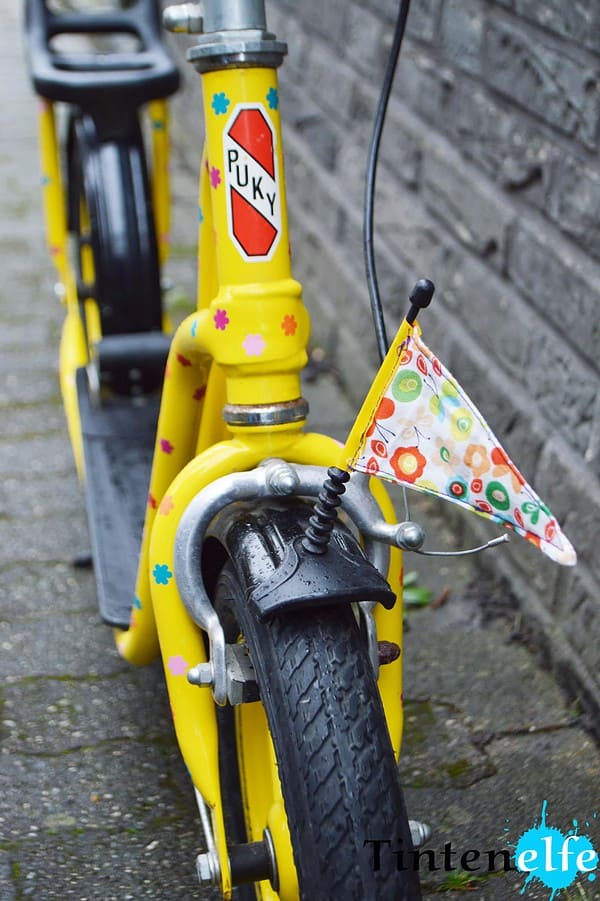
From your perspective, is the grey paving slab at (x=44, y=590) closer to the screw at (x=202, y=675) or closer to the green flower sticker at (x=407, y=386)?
the screw at (x=202, y=675)

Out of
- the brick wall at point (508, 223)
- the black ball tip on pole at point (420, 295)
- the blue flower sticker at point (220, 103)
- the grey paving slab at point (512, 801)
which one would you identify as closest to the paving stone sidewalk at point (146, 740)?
the grey paving slab at point (512, 801)

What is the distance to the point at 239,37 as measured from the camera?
118 cm

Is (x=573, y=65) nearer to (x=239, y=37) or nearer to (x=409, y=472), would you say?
(x=239, y=37)

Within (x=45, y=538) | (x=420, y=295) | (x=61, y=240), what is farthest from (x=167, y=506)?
(x=61, y=240)

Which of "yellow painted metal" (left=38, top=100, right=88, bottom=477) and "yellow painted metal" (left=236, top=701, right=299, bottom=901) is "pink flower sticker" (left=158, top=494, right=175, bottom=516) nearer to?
"yellow painted metal" (left=236, top=701, right=299, bottom=901)

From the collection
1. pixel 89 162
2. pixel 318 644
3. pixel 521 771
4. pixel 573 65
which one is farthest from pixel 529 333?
pixel 318 644

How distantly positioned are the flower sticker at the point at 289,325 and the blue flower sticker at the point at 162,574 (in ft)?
0.96

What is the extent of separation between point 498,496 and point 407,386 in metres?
0.14

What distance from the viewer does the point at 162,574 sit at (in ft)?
4.17

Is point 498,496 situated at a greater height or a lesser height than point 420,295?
lesser

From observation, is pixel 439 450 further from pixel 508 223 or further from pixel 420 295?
pixel 508 223

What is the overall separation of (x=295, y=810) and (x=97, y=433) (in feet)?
4.10

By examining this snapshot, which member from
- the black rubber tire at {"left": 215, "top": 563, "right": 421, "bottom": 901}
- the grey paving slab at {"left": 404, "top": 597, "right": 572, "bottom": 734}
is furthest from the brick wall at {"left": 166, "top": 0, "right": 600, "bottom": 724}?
the black rubber tire at {"left": 215, "top": 563, "right": 421, "bottom": 901}

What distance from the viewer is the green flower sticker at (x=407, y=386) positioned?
105cm
